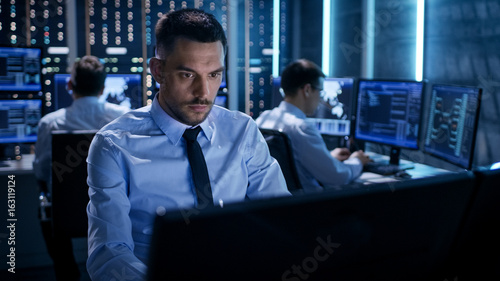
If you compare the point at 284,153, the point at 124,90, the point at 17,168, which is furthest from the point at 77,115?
the point at 284,153

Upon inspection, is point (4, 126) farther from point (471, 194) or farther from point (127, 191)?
point (471, 194)

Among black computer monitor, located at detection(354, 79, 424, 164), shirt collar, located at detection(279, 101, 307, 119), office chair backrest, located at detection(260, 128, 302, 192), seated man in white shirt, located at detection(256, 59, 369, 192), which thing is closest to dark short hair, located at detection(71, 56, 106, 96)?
seated man in white shirt, located at detection(256, 59, 369, 192)

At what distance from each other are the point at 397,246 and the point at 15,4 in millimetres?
5236

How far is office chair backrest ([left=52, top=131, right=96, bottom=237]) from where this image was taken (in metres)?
2.00

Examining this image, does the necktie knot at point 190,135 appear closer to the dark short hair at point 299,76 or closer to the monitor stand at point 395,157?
the dark short hair at point 299,76

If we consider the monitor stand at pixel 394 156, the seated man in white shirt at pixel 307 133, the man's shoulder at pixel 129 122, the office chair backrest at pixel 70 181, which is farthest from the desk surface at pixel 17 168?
the monitor stand at pixel 394 156

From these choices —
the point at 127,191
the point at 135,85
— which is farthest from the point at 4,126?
the point at 127,191

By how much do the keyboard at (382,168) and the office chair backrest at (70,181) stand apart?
1.61 m

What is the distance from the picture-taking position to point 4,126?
3.38m

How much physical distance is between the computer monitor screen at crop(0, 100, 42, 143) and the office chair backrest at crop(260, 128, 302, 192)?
2109mm

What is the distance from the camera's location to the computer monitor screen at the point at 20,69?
3418 millimetres

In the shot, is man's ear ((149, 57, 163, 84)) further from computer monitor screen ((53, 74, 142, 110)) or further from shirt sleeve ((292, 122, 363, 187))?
computer monitor screen ((53, 74, 142, 110))

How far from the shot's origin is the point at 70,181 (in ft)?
6.68

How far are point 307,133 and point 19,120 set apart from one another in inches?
82.2
